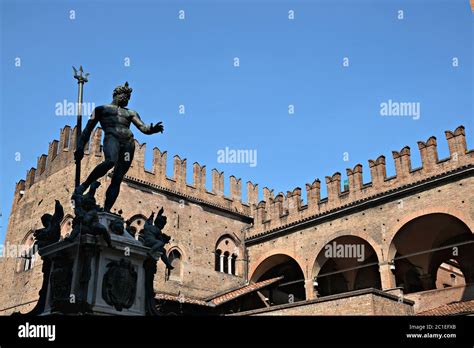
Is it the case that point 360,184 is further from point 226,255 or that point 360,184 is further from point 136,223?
point 136,223

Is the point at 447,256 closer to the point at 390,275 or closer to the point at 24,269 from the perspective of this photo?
the point at 390,275

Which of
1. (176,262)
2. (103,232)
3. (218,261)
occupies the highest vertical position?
(218,261)

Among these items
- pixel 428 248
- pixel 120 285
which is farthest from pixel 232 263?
pixel 120 285

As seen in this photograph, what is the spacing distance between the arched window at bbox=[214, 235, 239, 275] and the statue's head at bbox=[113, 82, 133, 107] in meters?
14.6

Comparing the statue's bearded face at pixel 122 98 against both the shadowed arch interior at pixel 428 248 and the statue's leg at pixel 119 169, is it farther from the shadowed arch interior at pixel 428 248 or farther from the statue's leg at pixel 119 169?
the shadowed arch interior at pixel 428 248

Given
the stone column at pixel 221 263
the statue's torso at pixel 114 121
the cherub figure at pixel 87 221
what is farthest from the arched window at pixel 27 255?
the cherub figure at pixel 87 221

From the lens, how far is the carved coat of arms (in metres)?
5.16

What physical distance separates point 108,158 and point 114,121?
43 centimetres

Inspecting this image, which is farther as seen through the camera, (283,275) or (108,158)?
(283,275)

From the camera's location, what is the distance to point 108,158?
18.7 feet

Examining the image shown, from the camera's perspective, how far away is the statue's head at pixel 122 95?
607 cm

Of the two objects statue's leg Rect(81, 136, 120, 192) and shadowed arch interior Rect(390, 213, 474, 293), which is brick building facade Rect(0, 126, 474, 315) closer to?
shadowed arch interior Rect(390, 213, 474, 293)
